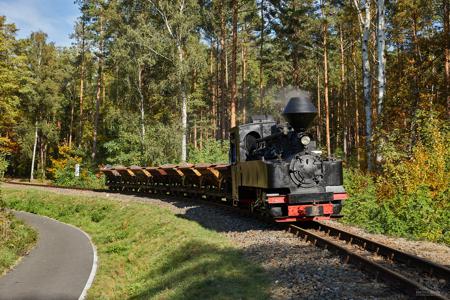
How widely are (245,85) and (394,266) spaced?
1252 inches

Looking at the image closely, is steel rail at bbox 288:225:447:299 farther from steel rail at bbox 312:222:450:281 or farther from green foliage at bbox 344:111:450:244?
green foliage at bbox 344:111:450:244

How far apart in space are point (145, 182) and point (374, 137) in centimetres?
1542

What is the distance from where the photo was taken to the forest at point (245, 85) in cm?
1418

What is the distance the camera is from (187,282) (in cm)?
873

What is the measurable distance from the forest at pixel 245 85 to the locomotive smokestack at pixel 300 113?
9.34 ft

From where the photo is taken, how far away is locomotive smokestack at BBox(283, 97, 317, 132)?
37.4 ft

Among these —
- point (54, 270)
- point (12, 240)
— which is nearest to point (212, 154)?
point (12, 240)

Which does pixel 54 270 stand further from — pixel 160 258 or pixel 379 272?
pixel 379 272

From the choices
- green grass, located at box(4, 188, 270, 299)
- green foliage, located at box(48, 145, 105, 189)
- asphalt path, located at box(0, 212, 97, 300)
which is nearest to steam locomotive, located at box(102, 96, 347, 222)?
green grass, located at box(4, 188, 270, 299)

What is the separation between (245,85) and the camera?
38469mm

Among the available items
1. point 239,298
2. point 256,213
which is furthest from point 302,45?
point 239,298

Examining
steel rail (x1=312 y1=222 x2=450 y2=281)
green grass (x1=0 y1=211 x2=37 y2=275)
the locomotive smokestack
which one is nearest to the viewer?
steel rail (x1=312 y1=222 x2=450 y2=281)

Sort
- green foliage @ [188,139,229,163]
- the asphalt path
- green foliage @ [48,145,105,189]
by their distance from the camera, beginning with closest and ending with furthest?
the asphalt path
green foliage @ [188,139,229,163]
green foliage @ [48,145,105,189]

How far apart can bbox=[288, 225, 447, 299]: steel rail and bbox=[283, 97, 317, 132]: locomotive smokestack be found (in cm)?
300
